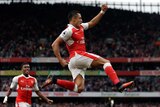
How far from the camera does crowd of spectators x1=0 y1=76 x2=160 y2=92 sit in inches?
1656

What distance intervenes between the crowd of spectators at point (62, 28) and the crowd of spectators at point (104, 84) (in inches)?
105

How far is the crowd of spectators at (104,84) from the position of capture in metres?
42.1

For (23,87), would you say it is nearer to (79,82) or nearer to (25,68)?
(25,68)

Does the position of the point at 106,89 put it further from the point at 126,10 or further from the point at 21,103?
the point at 21,103

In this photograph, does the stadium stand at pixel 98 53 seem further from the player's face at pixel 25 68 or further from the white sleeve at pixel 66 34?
the white sleeve at pixel 66 34

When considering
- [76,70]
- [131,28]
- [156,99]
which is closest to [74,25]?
[76,70]

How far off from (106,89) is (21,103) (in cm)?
3042

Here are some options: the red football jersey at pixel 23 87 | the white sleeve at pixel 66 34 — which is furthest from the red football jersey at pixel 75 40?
the red football jersey at pixel 23 87

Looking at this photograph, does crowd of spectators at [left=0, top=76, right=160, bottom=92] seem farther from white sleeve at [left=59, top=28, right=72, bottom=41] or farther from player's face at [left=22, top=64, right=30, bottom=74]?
white sleeve at [left=59, top=28, right=72, bottom=41]

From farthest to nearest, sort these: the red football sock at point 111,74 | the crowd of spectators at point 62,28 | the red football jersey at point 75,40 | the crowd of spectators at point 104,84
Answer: the crowd of spectators at point 62,28, the crowd of spectators at point 104,84, the red football jersey at point 75,40, the red football sock at point 111,74

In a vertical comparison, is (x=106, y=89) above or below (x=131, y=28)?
below

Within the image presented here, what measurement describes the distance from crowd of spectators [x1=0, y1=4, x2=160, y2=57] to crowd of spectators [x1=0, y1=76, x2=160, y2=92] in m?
2.67

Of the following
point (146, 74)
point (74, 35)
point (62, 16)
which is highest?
point (62, 16)

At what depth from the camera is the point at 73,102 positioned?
43.9 m
